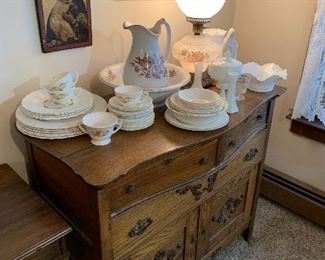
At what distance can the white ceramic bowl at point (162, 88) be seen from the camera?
1.26 m

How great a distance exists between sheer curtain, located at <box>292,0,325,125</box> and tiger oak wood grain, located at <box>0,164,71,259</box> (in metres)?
1.34

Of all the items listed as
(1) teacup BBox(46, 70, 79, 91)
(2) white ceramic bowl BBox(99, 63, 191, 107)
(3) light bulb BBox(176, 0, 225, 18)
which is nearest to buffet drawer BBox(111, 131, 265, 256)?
(2) white ceramic bowl BBox(99, 63, 191, 107)

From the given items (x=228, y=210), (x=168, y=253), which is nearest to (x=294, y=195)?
(x=228, y=210)

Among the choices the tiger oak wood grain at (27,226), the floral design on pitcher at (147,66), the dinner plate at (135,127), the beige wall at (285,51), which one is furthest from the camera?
the beige wall at (285,51)

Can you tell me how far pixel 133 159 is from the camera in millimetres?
1018

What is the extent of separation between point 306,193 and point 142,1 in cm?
138

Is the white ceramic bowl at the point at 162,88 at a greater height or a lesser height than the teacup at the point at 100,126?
greater

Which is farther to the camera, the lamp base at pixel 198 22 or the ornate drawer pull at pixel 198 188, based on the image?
the lamp base at pixel 198 22

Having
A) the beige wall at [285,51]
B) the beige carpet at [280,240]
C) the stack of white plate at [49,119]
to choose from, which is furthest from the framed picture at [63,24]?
the beige carpet at [280,240]

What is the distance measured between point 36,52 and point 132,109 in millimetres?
423

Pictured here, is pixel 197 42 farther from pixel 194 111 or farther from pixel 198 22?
pixel 194 111

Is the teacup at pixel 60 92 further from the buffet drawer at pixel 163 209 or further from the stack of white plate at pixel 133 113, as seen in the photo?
the buffet drawer at pixel 163 209

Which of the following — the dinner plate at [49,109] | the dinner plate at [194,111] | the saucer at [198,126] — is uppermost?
the dinner plate at [49,109]

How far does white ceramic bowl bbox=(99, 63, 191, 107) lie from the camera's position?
49.8 inches
